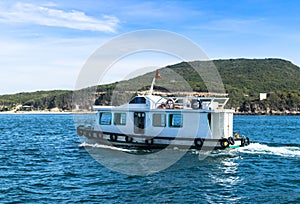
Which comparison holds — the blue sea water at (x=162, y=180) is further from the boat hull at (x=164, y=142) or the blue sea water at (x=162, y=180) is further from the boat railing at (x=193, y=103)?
the boat railing at (x=193, y=103)

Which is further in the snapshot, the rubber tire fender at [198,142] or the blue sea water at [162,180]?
the rubber tire fender at [198,142]

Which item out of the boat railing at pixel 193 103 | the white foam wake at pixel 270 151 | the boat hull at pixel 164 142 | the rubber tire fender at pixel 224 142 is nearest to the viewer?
the rubber tire fender at pixel 224 142

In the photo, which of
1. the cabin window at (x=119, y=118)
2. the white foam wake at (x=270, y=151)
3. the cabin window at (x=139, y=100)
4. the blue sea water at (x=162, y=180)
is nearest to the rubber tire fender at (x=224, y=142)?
the blue sea water at (x=162, y=180)

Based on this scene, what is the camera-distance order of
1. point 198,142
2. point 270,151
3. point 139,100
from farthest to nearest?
point 139,100 → point 270,151 → point 198,142

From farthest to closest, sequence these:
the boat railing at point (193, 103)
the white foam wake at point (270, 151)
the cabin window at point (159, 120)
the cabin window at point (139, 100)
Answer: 1. the cabin window at point (139, 100)
2. the cabin window at point (159, 120)
3. the white foam wake at point (270, 151)
4. the boat railing at point (193, 103)

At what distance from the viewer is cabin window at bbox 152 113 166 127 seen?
1136 inches

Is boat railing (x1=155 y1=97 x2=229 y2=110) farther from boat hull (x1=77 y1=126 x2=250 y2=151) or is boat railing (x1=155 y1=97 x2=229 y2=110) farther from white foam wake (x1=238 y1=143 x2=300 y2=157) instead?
white foam wake (x1=238 y1=143 x2=300 y2=157)

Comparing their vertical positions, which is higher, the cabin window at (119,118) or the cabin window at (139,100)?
the cabin window at (139,100)

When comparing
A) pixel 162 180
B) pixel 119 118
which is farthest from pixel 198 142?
pixel 162 180

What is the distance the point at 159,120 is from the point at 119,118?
3455 mm

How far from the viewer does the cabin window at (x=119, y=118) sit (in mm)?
30328

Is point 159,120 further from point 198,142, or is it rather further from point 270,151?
point 270,151

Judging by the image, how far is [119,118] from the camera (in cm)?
3055

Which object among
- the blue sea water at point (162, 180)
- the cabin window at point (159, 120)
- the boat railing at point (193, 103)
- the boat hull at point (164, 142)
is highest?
the boat railing at point (193, 103)
